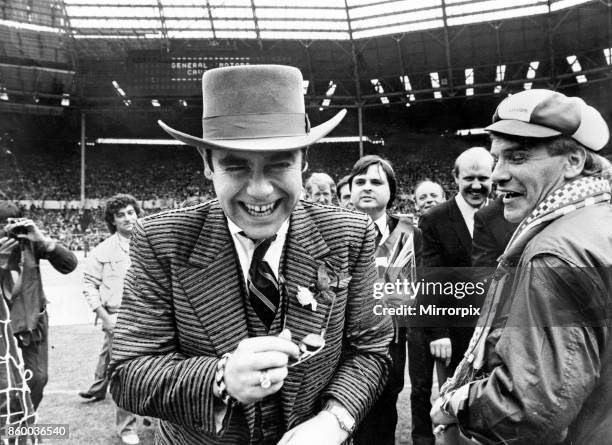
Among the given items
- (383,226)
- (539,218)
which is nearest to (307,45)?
(383,226)

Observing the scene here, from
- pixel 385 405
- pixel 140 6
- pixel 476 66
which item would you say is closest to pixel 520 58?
pixel 476 66

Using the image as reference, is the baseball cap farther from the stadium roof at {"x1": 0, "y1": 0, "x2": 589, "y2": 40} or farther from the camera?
the stadium roof at {"x1": 0, "y1": 0, "x2": 589, "y2": 40}

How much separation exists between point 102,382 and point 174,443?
11.2 ft

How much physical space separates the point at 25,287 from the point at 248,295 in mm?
2597

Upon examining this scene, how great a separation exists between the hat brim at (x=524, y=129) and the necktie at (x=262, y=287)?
0.84 metres

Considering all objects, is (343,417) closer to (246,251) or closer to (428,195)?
(246,251)

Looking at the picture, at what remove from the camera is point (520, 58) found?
19.4 metres

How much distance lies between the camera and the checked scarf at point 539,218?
138cm

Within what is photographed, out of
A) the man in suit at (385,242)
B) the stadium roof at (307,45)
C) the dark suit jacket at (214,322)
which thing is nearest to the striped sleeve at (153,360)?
the dark suit jacket at (214,322)

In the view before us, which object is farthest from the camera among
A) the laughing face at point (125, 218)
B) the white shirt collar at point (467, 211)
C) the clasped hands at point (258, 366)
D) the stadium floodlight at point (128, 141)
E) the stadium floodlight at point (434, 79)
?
the stadium floodlight at point (128, 141)

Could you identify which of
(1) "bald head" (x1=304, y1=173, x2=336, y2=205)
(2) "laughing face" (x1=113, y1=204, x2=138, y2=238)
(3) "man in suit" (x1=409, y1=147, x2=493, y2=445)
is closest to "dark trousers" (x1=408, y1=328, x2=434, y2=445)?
(3) "man in suit" (x1=409, y1=147, x2=493, y2=445)

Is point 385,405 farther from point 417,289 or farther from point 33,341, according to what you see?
point 33,341

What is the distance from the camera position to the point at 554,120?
58.3 inches

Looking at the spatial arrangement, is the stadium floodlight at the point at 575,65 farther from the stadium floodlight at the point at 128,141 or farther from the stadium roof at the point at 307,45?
the stadium floodlight at the point at 128,141
